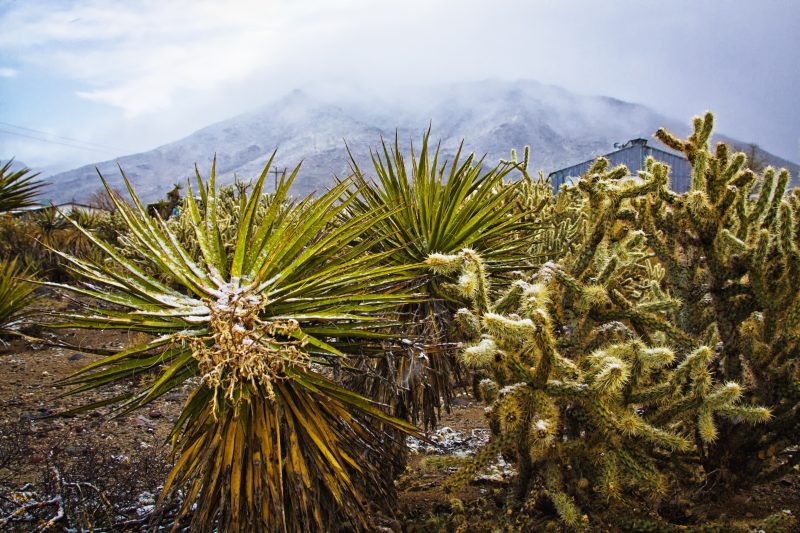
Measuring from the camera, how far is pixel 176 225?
29.9 ft

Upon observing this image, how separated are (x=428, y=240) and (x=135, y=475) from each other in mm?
3025

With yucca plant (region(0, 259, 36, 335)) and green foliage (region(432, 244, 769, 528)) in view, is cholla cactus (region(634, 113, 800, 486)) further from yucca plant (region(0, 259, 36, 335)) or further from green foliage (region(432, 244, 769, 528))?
yucca plant (region(0, 259, 36, 335))

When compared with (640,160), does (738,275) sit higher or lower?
lower

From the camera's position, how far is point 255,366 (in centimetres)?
242

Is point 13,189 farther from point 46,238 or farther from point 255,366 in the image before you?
point 255,366

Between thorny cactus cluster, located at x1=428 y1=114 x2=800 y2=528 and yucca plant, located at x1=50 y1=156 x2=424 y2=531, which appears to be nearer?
yucca plant, located at x1=50 y1=156 x2=424 y2=531

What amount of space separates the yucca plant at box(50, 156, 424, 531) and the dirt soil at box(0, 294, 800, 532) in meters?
0.42

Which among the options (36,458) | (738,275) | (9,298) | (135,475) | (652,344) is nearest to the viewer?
(738,275)

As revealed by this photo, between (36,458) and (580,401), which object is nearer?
(580,401)

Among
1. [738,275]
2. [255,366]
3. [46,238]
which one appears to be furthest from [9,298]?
[738,275]

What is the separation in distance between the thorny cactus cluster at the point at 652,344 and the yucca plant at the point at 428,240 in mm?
385

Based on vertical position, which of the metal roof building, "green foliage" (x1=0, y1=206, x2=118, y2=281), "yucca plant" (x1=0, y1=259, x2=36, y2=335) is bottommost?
"yucca plant" (x1=0, y1=259, x2=36, y2=335)

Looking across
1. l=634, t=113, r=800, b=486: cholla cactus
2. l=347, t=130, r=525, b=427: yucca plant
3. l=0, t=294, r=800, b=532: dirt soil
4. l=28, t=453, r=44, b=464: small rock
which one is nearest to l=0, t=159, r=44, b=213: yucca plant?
l=0, t=294, r=800, b=532: dirt soil

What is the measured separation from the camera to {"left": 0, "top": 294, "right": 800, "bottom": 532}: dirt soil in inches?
135
